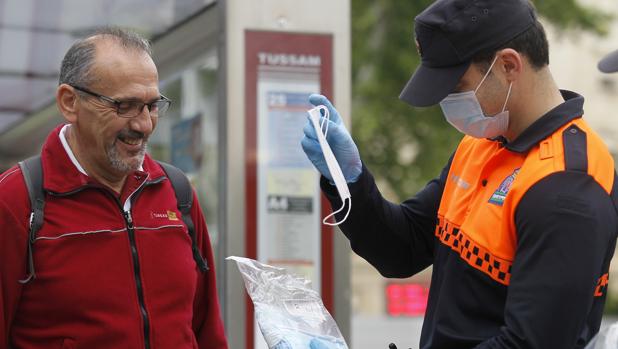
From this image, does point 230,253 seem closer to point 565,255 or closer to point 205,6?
point 205,6

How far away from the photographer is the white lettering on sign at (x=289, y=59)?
18.1ft

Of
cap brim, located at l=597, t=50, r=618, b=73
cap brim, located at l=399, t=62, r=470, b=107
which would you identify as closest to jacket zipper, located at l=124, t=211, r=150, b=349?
cap brim, located at l=399, t=62, r=470, b=107

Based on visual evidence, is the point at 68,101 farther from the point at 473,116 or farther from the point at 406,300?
the point at 406,300

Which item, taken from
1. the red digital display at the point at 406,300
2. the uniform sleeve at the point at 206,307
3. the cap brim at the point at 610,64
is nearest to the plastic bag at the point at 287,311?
the uniform sleeve at the point at 206,307

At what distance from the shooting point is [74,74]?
3.09 m

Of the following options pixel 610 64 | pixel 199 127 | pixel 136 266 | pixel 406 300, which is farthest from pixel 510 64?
pixel 406 300

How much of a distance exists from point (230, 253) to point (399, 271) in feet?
7.66

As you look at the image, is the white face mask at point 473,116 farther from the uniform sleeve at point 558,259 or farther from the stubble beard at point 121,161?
the stubble beard at point 121,161

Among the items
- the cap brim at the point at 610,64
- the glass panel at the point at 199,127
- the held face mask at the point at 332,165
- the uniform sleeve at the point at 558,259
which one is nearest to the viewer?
the uniform sleeve at the point at 558,259

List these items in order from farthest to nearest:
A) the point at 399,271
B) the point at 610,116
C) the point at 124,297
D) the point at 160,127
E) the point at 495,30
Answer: the point at 610,116 < the point at 160,127 < the point at 399,271 < the point at 124,297 < the point at 495,30

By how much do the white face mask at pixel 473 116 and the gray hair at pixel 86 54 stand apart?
90 cm

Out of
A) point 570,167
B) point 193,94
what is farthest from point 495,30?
point 193,94

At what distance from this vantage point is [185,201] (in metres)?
3.25

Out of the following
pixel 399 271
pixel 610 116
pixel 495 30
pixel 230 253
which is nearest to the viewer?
pixel 495 30
